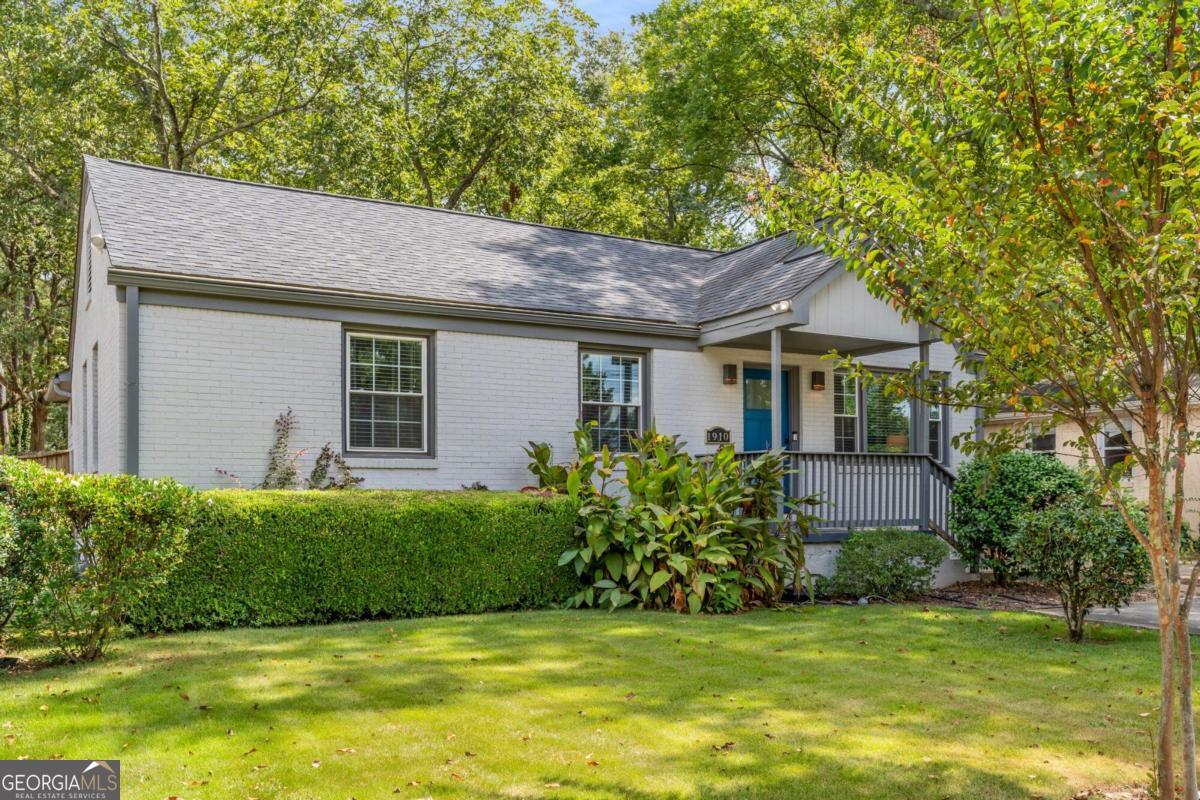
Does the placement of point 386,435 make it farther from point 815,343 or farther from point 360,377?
point 815,343

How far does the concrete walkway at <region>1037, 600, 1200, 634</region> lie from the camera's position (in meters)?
9.03

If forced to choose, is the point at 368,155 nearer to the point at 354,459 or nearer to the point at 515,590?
the point at 354,459

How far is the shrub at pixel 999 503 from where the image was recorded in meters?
11.3

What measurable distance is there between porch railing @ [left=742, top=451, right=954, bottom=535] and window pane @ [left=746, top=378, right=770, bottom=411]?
1914 mm

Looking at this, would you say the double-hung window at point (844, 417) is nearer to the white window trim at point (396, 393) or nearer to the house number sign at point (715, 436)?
the house number sign at point (715, 436)

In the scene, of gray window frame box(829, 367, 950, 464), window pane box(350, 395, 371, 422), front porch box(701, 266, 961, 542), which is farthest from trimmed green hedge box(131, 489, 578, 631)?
gray window frame box(829, 367, 950, 464)

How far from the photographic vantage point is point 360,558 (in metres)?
8.82

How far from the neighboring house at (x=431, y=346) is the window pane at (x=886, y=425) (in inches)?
2.1

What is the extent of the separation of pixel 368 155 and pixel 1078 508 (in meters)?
18.9

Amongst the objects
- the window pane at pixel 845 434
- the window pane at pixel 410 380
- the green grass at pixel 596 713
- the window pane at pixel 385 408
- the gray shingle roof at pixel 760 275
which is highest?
the gray shingle roof at pixel 760 275

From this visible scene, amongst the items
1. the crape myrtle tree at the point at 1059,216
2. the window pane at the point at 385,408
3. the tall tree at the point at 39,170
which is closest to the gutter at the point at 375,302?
the window pane at the point at 385,408

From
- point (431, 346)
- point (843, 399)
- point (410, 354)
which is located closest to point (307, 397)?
point (410, 354)

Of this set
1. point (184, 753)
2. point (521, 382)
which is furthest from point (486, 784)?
point (521, 382)

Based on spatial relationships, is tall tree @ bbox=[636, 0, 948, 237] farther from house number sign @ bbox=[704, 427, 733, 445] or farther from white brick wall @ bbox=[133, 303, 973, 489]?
white brick wall @ bbox=[133, 303, 973, 489]
